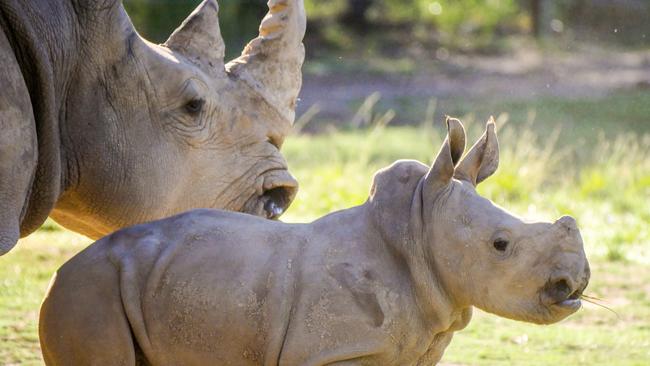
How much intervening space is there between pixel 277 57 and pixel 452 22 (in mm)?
16120

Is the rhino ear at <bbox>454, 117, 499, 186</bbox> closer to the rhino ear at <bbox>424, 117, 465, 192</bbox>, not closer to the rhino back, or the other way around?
the rhino ear at <bbox>424, 117, 465, 192</bbox>

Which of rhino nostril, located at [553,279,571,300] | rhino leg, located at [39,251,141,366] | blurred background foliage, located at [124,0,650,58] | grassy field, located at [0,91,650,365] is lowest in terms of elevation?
blurred background foliage, located at [124,0,650,58]

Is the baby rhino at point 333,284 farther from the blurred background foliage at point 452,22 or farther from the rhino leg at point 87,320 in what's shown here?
the blurred background foliage at point 452,22

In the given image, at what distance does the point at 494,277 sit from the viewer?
14.0 ft

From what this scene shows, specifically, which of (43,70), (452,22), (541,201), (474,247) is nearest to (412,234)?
(474,247)

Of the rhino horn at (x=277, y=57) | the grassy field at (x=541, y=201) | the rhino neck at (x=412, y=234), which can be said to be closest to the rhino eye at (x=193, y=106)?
the rhino horn at (x=277, y=57)

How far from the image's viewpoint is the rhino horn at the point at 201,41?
564cm

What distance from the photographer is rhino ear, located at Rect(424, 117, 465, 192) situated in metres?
4.33

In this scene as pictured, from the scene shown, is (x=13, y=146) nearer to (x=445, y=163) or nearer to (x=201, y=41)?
(x=201, y=41)

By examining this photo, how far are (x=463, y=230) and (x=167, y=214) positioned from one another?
4.79ft

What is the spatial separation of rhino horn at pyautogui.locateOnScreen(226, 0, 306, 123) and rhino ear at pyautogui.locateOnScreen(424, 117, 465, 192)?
1499mm

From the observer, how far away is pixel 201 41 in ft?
18.5

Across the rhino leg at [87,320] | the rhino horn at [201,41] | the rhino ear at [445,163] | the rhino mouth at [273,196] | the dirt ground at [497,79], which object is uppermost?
the rhino ear at [445,163]

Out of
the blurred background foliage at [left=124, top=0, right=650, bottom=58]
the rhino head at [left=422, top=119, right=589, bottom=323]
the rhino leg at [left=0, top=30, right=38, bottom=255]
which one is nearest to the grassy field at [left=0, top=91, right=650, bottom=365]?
the rhino head at [left=422, top=119, right=589, bottom=323]
